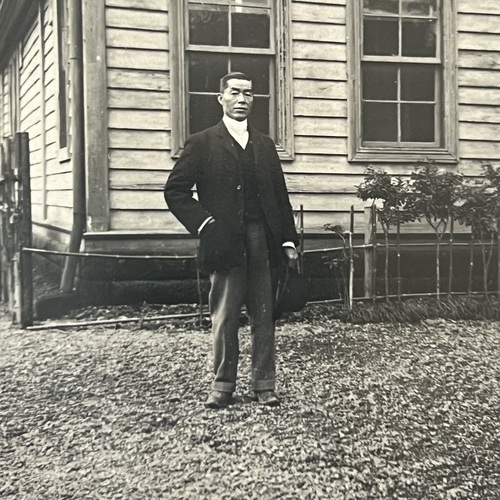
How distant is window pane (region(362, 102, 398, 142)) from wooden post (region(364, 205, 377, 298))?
3.63 ft

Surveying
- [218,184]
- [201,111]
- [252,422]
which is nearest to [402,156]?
[201,111]

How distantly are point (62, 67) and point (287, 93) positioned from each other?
3479 millimetres

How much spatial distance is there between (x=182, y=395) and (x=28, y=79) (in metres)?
9.34

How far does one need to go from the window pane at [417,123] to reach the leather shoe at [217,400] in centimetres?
476

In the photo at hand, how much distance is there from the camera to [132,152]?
752 centimetres

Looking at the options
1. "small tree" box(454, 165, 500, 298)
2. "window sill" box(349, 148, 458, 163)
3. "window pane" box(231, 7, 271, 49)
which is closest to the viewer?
"small tree" box(454, 165, 500, 298)

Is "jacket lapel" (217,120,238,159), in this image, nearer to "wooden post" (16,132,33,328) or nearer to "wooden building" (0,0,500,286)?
"wooden post" (16,132,33,328)

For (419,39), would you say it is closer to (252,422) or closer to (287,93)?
(287,93)

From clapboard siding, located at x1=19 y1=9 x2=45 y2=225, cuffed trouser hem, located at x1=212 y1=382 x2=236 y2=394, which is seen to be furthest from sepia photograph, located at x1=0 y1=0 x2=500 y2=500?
clapboard siding, located at x1=19 y1=9 x2=45 y2=225

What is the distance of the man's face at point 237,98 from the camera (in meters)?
4.34

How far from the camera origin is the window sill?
8.15 meters

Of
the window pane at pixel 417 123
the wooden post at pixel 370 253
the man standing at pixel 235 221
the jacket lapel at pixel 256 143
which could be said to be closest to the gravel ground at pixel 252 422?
the man standing at pixel 235 221

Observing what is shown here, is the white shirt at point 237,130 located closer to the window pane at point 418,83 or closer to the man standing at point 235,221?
the man standing at point 235,221

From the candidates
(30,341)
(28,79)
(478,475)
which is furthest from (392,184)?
(28,79)
